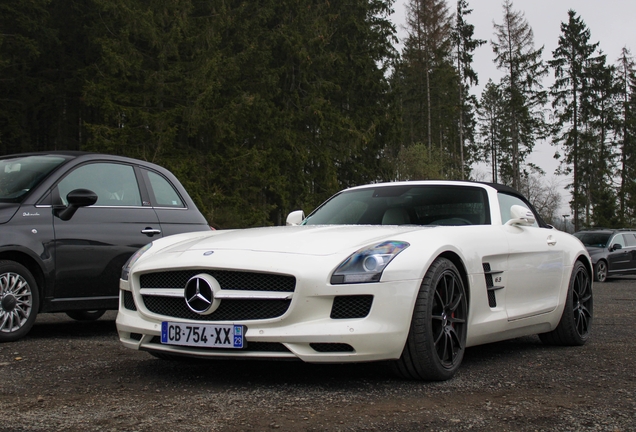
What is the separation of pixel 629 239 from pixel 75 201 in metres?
21.0

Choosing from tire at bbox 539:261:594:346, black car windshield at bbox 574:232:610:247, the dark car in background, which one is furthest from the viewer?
black car windshield at bbox 574:232:610:247

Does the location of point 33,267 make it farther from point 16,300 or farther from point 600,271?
point 600,271

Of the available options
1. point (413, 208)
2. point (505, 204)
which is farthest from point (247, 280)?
point (505, 204)

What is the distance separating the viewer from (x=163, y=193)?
774 centimetres

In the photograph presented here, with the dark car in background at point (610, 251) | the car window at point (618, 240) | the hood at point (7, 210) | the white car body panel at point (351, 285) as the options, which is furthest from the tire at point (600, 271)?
the hood at point (7, 210)

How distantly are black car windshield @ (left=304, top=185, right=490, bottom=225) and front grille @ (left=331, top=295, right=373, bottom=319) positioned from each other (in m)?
1.74

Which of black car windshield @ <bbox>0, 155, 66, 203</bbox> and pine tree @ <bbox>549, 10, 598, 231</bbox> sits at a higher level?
pine tree @ <bbox>549, 10, 598, 231</bbox>

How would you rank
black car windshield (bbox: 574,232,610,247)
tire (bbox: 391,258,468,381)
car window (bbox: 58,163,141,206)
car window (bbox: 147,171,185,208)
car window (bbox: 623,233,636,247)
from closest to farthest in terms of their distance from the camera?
1. tire (bbox: 391,258,468,381)
2. car window (bbox: 58,163,141,206)
3. car window (bbox: 147,171,185,208)
4. black car windshield (bbox: 574,232,610,247)
5. car window (bbox: 623,233,636,247)

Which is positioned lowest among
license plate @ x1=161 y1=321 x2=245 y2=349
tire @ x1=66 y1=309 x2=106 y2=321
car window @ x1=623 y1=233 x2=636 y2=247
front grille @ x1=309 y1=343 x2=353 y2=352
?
car window @ x1=623 y1=233 x2=636 y2=247

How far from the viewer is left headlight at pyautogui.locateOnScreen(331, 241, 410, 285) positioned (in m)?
4.23

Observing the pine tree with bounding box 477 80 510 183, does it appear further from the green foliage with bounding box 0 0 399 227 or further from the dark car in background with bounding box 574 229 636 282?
the dark car in background with bounding box 574 229 636 282

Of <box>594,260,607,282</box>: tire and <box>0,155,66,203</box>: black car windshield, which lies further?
<box>594,260,607,282</box>: tire

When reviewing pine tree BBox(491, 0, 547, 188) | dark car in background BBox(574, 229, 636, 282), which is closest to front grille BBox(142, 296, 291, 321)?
dark car in background BBox(574, 229, 636, 282)

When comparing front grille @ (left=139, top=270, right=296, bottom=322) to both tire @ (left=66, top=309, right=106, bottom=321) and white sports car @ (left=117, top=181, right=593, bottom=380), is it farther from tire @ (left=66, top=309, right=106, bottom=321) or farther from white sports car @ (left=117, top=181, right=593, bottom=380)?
tire @ (left=66, top=309, right=106, bottom=321)
